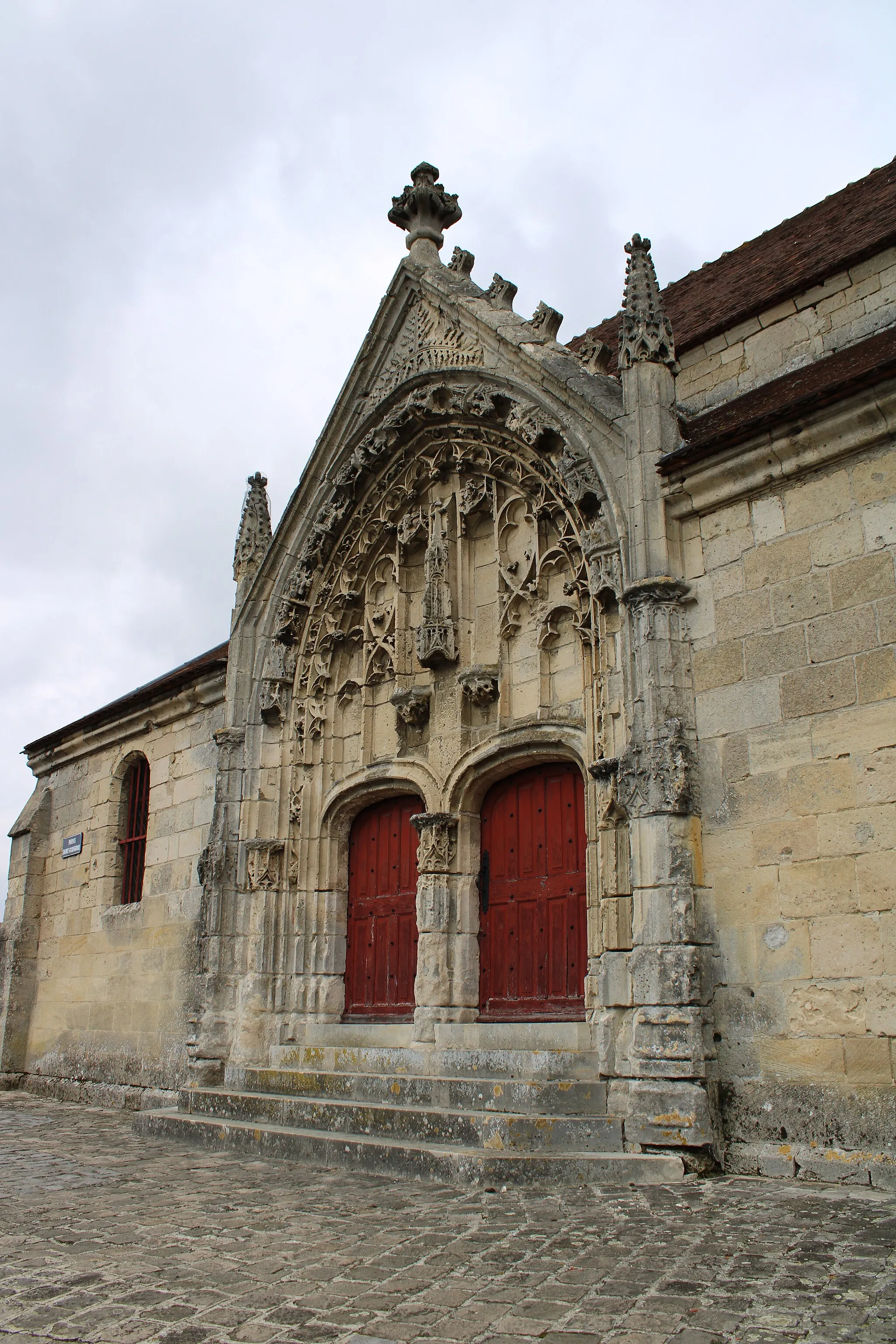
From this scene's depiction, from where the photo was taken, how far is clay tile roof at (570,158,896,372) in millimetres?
8836

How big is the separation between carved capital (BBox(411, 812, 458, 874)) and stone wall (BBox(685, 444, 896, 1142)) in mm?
2764

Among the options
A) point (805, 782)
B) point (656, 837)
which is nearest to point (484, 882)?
point (656, 837)

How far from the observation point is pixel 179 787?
41.4 feet

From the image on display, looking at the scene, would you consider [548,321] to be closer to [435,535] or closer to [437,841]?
[435,535]

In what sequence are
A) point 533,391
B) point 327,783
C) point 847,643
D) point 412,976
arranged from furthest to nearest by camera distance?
point 327,783 < point 412,976 < point 533,391 < point 847,643

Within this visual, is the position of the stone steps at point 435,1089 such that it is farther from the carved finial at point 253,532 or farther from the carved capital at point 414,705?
the carved finial at point 253,532

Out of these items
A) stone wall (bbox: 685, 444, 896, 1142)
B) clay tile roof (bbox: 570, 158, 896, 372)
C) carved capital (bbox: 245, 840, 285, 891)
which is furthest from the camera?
carved capital (bbox: 245, 840, 285, 891)

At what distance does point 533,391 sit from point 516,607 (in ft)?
5.66

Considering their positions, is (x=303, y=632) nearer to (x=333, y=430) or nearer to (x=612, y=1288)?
(x=333, y=430)

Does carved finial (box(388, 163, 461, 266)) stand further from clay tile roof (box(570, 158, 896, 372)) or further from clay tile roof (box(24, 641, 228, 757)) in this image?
clay tile roof (box(24, 641, 228, 757))

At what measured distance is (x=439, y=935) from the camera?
8812 mm

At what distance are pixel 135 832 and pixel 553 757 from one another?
23.9 ft

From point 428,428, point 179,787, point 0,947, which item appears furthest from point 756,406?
point 0,947

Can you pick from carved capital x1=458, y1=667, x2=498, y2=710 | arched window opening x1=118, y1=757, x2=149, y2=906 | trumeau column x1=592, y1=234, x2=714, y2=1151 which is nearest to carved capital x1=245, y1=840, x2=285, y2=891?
carved capital x1=458, y1=667, x2=498, y2=710
